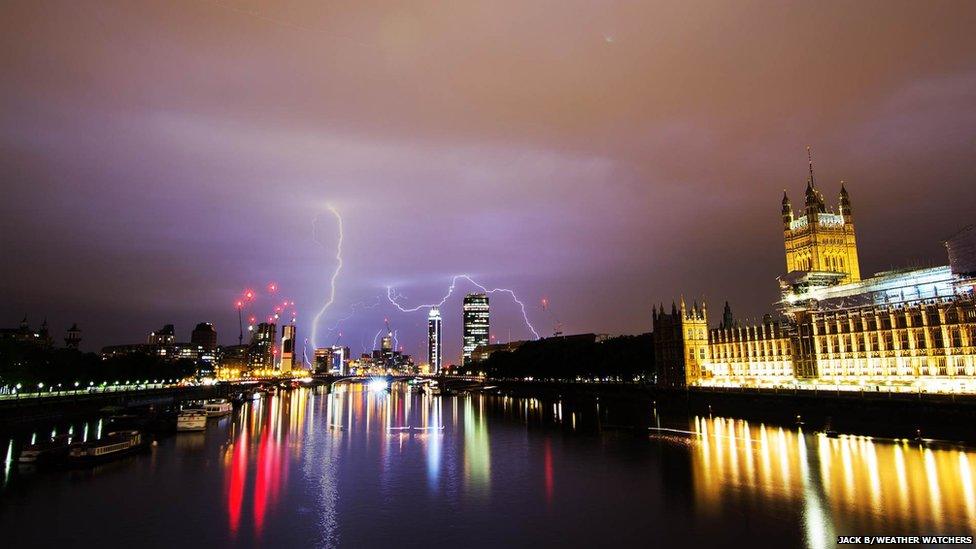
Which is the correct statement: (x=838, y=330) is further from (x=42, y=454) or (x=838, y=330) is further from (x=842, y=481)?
(x=42, y=454)

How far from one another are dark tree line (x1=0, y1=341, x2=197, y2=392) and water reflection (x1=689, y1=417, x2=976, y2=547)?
371 ft

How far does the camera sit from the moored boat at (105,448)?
197 feet

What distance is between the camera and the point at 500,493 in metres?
49.7

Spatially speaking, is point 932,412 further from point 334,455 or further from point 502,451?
point 334,455

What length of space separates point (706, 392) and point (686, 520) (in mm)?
80747

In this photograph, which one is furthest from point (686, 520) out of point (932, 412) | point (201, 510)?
point (932, 412)

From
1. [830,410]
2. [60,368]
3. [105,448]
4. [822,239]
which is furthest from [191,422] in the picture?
[822,239]

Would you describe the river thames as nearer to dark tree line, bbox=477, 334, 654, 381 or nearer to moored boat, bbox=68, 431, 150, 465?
moored boat, bbox=68, 431, 150, 465

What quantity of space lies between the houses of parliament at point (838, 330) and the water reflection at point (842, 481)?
2583 cm

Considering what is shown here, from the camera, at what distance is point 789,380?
11406 cm

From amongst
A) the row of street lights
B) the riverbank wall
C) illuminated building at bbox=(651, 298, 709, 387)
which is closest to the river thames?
the riverbank wall

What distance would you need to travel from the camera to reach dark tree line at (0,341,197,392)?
10338cm

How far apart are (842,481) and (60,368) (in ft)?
442

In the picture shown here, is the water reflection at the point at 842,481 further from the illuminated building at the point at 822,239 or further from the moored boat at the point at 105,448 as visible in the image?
the illuminated building at the point at 822,239
